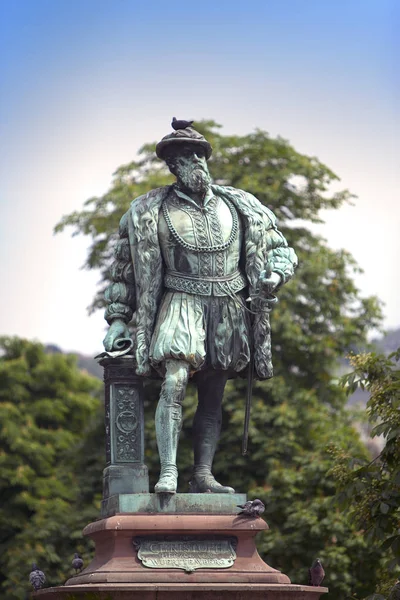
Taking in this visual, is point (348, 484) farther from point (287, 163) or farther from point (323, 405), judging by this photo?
point (287, 163)

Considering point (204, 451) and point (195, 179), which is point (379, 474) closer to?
point (204, 451)

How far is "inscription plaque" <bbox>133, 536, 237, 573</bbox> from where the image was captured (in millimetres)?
11656

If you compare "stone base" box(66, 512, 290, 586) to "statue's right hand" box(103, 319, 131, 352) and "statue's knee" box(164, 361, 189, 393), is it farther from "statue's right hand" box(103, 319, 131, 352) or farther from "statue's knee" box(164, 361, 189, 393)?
"statue's right hand" box(103, 319, 131, 352)

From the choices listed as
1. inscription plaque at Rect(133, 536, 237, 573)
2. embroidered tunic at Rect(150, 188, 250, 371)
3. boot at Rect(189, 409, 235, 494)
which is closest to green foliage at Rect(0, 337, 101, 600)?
boot at Rect(189, 409, 235, 494)

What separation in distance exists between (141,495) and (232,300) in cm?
173

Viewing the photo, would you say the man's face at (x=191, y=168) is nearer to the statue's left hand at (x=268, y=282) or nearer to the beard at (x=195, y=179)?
the beard at (x=195, y=179)

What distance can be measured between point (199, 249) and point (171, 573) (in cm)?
255

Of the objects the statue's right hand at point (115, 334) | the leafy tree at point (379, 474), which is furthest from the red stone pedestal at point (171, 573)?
the leafy tree at point (379, 474)

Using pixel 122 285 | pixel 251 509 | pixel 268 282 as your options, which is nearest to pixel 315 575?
pixel 251 509

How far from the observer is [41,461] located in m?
34.0

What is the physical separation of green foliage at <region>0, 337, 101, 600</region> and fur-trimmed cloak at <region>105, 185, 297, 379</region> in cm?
1449

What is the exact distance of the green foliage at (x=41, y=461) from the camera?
27.9 m

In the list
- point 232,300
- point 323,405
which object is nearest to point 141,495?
point 232,300

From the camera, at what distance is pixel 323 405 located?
91.3 feet
